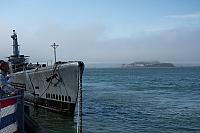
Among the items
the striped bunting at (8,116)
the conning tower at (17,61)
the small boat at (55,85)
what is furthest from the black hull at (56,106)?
the striped bunting at (8,116)

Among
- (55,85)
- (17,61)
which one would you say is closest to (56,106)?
(55,85)

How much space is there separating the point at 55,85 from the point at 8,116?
70.0 ft

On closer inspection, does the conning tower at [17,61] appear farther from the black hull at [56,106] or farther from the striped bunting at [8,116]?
the striped bunting at [8,116]

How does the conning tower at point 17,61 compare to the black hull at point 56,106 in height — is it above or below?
above

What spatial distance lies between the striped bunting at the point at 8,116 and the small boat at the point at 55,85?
50.4 ft

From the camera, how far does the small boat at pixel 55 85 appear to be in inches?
1057

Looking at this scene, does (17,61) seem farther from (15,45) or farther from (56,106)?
(56,106)

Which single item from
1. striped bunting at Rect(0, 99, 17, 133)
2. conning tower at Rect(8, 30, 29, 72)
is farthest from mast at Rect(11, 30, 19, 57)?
striped bunting at Rect(0, 99, 17, 133)

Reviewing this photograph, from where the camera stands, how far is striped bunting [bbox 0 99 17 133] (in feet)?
25.0

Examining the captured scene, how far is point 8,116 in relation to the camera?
7.89m

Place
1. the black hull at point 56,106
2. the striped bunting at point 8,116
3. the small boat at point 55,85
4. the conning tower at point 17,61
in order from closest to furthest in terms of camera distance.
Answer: the striped bunting at point 8,116
the small boat at point 55,85
the black hull at point 56,106
the conning tower at point 17,61

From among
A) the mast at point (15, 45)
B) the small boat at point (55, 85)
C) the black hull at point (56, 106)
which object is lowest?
the black hull at point (56, 106)

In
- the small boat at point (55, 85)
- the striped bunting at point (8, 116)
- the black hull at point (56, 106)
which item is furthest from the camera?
the black hull at point (56, 106)

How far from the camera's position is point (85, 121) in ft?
85.6
